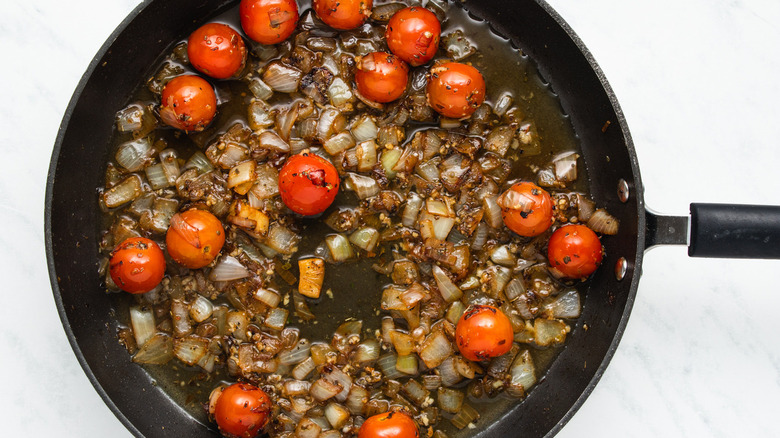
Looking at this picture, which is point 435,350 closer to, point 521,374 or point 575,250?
point 521,374

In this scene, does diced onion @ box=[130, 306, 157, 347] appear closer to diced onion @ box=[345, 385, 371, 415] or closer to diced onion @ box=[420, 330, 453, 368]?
diced onion @ box=[345, 385, 371, 415]

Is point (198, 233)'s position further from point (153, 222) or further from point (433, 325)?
point (433, 325)

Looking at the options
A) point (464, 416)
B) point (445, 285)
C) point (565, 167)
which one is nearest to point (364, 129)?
point (445, 285)

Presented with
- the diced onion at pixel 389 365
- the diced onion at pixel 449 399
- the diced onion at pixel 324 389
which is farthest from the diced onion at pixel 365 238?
the diced onion at pixel 449 399

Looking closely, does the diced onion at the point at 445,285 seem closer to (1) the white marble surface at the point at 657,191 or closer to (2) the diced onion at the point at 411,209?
(2) the diced onion at the point at 411,209

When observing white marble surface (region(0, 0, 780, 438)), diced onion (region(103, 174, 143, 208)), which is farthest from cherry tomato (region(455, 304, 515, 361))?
diced onion (region(103, 174, 143, 208))

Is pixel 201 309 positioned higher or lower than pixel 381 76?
lower

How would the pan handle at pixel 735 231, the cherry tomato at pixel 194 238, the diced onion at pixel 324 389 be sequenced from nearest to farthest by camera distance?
the pan handle at pixel 735 231
the cherry tomato at pixel 194 238
the diced onion at pixel 324 389
